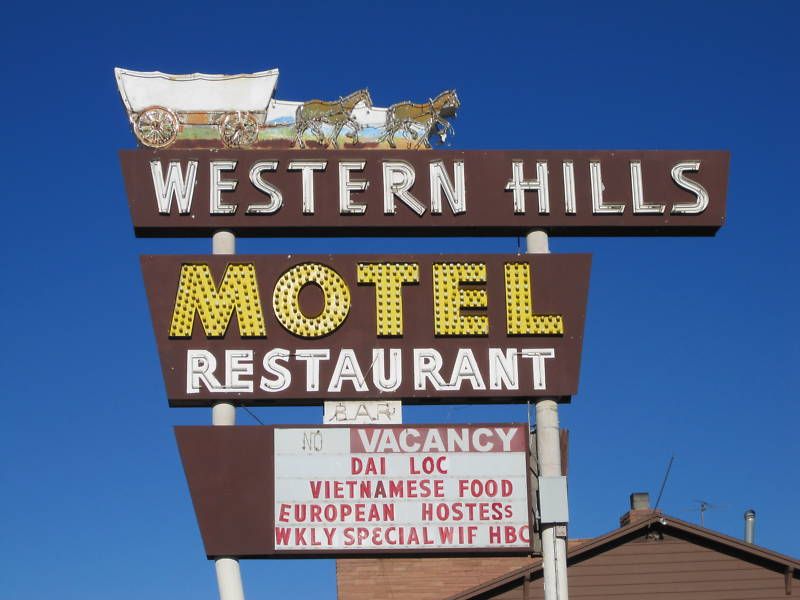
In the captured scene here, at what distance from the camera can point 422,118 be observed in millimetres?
20656

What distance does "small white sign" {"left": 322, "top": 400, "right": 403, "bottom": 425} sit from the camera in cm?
1922

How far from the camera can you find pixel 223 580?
1864 centimetres

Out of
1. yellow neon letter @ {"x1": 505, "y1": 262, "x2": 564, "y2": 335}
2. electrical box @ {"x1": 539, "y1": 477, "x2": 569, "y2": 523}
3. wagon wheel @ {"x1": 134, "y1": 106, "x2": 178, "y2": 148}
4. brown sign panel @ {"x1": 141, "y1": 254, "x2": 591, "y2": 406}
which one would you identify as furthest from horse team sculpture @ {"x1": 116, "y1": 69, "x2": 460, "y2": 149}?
electrical box @ {"x1": 539, "y1": 477, "x2": 569, "y2": 523}

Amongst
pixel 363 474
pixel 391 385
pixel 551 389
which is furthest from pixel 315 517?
pixel 551 389

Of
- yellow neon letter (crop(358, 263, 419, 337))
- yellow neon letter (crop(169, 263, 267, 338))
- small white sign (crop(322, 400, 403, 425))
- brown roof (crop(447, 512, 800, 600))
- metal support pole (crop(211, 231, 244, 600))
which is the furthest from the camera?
brown roof (crop(447, 512, 800, 600))

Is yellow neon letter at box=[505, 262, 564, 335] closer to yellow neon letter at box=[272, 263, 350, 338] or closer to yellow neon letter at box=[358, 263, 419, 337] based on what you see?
yellow neon letter at box=[358, 263, 419, 337]

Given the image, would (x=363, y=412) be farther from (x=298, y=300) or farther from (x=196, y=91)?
(x=196, y=91)

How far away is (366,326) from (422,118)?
330 cm

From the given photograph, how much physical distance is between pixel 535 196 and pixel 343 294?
3107 mm

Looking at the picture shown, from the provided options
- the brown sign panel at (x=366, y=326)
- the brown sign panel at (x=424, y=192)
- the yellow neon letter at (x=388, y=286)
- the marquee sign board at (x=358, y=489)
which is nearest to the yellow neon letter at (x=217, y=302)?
the brown sign panel at (x=366, y=326)

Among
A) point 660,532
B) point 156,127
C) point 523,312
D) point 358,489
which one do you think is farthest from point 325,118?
point 660,532

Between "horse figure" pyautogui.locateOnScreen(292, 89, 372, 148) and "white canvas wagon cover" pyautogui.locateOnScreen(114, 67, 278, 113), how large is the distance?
56 cm

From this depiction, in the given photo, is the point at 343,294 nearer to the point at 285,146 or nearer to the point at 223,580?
the point at 285,146

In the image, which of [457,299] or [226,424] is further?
[457,299]
